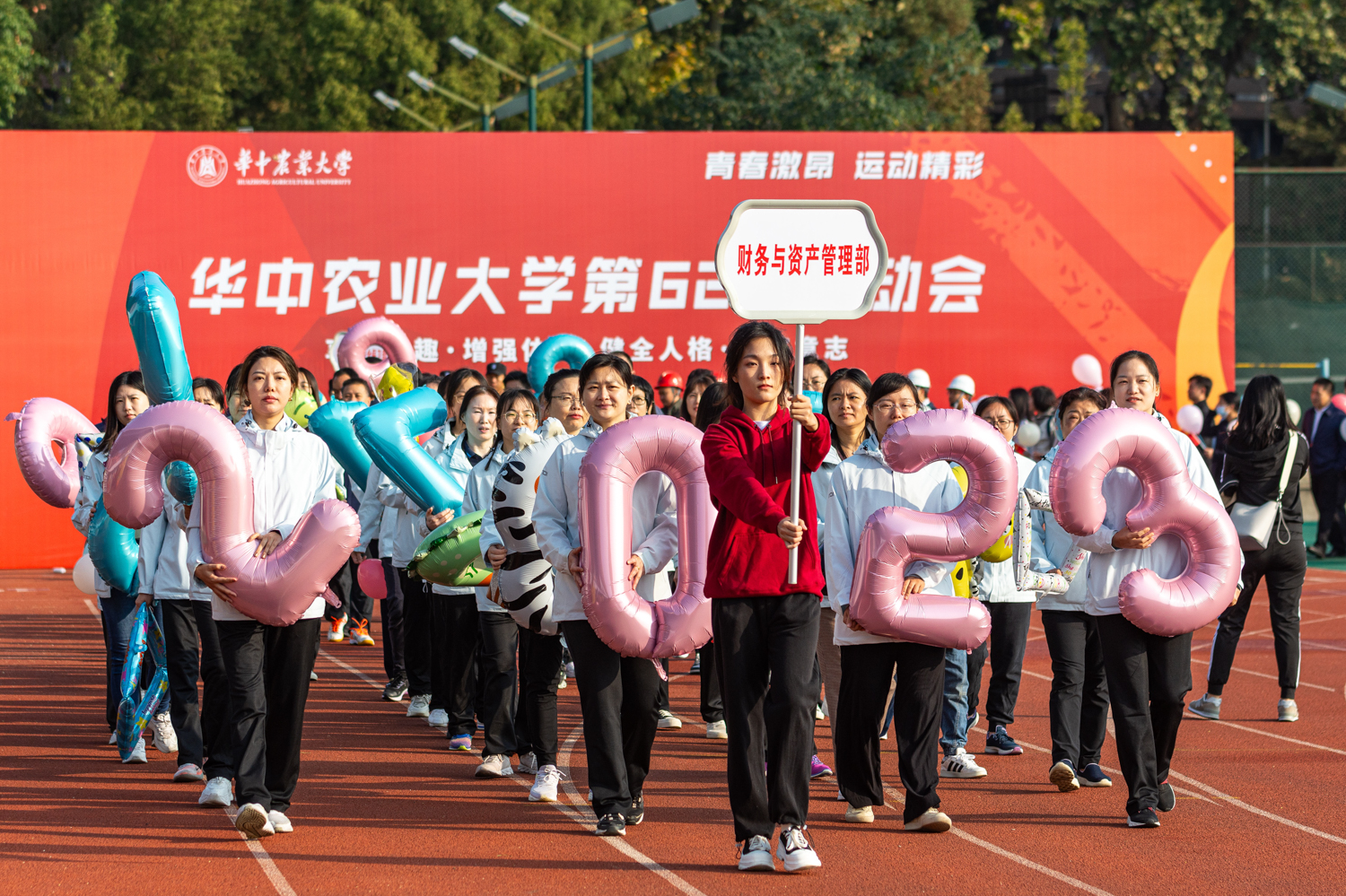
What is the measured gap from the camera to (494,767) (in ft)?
23.8

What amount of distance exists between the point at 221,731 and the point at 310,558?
3.45 feet

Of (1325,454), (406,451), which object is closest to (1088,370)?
(1325,454)

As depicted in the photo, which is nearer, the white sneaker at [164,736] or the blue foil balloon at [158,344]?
the blue foil balloon at [158,344]

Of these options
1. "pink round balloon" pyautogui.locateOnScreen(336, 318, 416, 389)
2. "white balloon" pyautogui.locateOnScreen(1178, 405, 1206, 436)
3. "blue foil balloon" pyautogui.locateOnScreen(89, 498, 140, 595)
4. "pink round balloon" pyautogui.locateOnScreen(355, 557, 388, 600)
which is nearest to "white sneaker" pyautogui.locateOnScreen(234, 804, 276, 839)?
"blue foil balloon" pyautogui.locateOnScreen(89, 498, 140, 595)

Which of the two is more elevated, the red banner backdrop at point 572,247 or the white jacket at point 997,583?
the red banner backdrop at point 572,247

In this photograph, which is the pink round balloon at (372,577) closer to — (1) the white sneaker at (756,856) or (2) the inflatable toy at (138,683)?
(2) the inflatable toy at (138,683)

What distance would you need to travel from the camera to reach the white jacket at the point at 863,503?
6.27 metres

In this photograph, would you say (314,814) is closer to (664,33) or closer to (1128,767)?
(1128,767)

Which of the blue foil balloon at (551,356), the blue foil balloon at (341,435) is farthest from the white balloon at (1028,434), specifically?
the blue foil balloon at (341,435)

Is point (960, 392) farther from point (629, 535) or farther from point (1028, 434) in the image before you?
point (629, 535)

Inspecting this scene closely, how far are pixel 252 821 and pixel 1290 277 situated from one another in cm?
1698

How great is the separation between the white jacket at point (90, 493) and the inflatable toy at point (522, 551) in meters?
2.29

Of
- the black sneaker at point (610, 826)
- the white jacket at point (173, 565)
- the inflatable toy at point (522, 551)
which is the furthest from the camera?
the white jacket at point (173, 565)

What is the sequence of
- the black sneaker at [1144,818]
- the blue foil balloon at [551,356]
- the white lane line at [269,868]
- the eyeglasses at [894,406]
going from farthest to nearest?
the blue foil balloon at [551,356], the eyeglasses at [894,406], the black sneaker at [1144,818], the white lane line at [269,868]
